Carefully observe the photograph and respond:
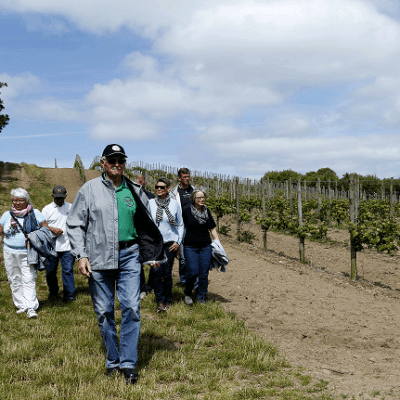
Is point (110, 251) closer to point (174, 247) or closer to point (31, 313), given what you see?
point (174, 247)

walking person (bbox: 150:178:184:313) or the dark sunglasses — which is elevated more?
the dark sunglasses

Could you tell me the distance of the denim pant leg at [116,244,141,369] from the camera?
323cm

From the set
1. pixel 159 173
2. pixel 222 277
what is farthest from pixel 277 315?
pixel 159 173

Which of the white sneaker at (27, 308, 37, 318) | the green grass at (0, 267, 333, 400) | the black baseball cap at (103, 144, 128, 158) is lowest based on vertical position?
the green grass at (0, 267, 333, 400)

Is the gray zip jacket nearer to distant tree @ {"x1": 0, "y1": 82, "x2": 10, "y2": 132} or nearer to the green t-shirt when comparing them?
the green t-shirt

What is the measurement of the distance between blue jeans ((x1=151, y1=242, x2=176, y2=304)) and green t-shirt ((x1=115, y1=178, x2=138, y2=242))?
5.67 ft

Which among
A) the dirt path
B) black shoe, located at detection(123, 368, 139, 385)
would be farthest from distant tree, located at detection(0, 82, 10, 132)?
black shoe, located at detection(123, 368, 139, 385)

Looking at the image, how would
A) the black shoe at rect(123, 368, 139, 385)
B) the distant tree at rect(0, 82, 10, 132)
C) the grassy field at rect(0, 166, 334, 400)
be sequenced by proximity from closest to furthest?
the grassy field at rect(0, 166, 334, 400) → the black shoe at rect(123, 368, 139, 385) → the distant tree at rect(0, 82, 10, 132)

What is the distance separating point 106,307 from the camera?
3266 mm

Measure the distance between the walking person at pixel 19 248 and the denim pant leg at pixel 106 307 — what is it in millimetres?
2169

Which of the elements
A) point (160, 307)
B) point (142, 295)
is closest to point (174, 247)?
point (160, 307)

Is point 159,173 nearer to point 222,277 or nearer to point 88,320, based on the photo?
point 222,277

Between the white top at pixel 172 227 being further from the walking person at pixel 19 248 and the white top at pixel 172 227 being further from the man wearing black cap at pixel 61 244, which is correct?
the walking person at pixel 19 248

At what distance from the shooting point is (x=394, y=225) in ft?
26.7
